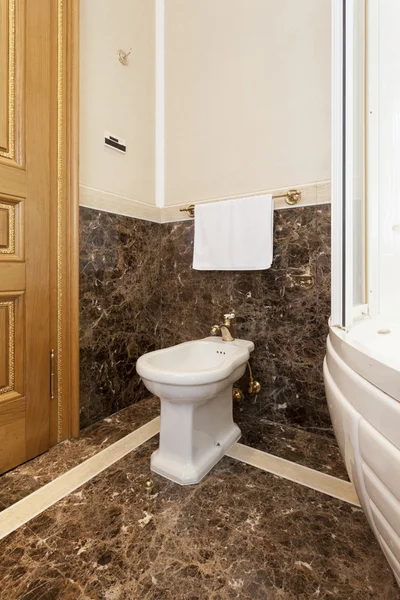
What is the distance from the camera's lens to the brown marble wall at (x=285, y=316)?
54.8 inches

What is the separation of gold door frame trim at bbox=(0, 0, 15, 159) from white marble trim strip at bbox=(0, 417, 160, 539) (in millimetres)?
1227

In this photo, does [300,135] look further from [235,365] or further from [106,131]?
[235,365]

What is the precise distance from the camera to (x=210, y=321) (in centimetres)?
170

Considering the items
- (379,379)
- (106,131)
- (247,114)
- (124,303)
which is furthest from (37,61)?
(379,379)

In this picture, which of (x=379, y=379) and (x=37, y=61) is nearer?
(x=379, y=379)

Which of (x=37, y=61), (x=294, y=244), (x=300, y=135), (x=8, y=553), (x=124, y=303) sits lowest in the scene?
(x=8, y=553)

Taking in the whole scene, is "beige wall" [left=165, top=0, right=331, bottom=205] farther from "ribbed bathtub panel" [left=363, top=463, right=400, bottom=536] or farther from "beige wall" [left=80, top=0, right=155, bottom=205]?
"ribbed bathtub panel" [left=363, top=463, right=400, bottom=536]

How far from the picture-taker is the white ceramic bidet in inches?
40.8

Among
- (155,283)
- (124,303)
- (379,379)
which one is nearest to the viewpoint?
(379,379)

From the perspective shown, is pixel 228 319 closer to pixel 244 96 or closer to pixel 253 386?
pixel 253 386

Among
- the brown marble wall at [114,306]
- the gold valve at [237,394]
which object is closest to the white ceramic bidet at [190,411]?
the gold valve at [237,394]

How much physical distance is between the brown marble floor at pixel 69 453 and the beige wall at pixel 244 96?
50.1 inches

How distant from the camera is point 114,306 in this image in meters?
1.57

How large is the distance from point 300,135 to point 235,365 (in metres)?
1.12
